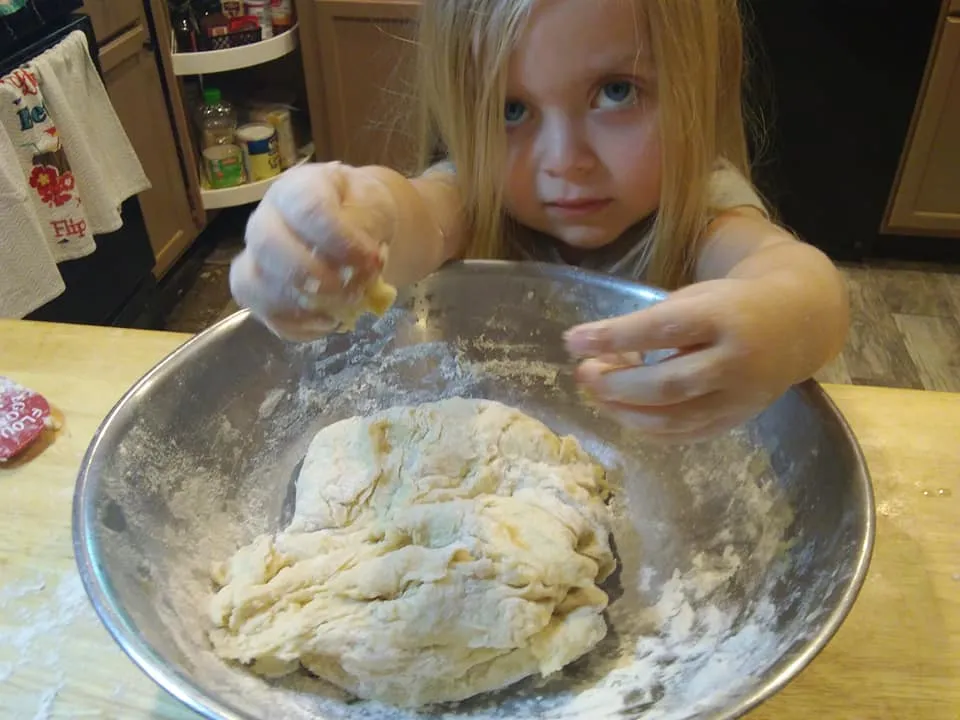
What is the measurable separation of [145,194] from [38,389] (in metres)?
Answer: 1.24

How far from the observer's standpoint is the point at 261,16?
1.93m

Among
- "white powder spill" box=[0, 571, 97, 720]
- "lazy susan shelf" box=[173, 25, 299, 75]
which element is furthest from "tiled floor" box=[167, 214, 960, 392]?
"white powder spill" box=[0, 571, 97, 720]

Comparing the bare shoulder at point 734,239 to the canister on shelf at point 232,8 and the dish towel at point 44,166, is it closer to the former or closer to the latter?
the dish towel at point 44,166

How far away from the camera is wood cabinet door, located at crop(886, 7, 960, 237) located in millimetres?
1758

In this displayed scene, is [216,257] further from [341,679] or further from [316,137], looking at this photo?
[341,679]

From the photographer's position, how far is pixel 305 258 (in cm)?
49

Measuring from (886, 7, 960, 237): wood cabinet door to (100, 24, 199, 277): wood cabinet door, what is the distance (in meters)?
1.73

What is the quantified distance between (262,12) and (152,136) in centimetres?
40

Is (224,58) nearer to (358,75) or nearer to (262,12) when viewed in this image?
(262,12)

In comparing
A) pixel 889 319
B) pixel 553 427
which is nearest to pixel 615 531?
pixel 553 427

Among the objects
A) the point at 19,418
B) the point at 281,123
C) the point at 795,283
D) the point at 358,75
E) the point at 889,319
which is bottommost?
the point at 889,319

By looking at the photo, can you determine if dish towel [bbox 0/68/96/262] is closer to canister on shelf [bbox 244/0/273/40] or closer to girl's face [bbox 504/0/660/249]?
canister on shelf [bbox 244/0/273/40]

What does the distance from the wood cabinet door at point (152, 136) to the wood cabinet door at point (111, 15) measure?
0.02m

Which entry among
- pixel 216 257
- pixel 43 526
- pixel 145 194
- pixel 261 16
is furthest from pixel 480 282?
pixel 216 257
